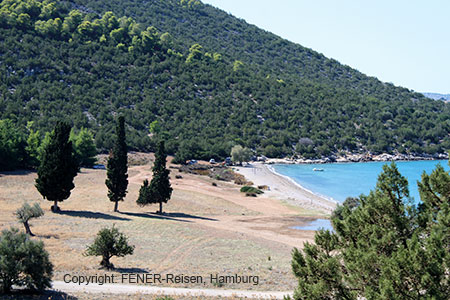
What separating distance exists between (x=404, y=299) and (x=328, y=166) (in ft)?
359

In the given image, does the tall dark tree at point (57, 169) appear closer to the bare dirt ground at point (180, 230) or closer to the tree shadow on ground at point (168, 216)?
the bare dirt ground at point (180, 230)

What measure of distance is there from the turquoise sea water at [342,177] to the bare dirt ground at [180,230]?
65.9 ft

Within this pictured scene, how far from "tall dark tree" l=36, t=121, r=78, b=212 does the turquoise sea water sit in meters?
44.3

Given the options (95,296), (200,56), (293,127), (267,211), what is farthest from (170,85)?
(95,296)

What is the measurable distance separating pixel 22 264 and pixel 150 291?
5120 millimetres

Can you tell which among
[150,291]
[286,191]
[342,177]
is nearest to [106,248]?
[150,291]

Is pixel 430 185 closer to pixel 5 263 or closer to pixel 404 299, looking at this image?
pixel 404 299

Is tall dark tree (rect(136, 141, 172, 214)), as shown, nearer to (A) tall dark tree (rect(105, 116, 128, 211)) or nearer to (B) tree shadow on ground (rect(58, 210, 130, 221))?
(A) tall dark tree (rect(105, 116, 128, 211))

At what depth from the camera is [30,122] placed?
89.7 metres

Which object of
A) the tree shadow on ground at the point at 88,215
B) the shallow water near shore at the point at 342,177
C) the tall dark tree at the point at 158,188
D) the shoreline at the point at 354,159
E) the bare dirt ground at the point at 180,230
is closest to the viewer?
the bare dirt ground at the point at 180,230

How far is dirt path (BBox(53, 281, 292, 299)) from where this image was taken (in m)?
17.6

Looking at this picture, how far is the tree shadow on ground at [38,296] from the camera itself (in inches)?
613

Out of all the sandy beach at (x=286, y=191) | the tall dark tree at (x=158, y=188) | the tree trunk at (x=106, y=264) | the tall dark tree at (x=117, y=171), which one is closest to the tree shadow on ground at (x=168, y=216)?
the tall dark tree at (x=158, y=188)

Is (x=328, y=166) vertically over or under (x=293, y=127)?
under
